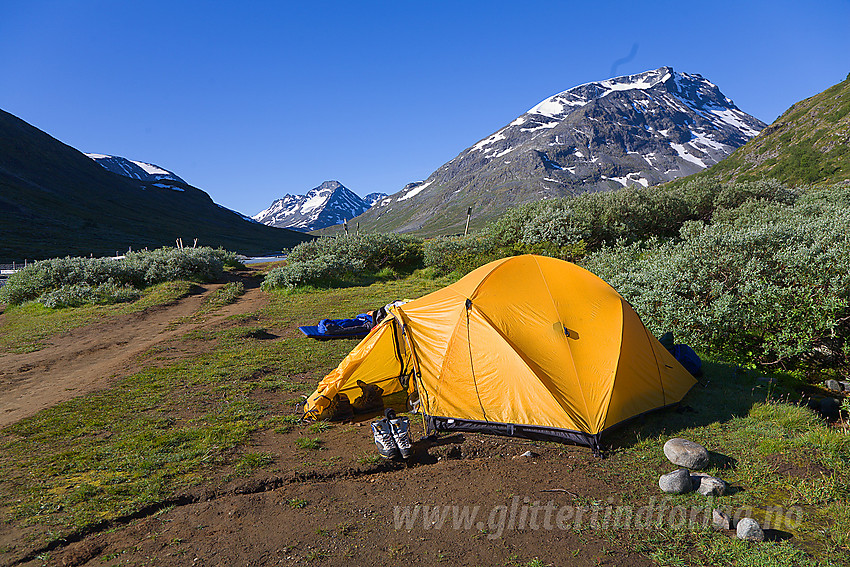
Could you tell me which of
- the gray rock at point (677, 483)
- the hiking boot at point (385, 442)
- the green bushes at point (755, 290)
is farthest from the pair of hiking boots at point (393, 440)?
the green bushes at point (755, 290)

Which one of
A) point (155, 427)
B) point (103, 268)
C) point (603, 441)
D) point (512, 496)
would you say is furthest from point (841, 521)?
point (103, 268)

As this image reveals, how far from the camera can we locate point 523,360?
7027mm

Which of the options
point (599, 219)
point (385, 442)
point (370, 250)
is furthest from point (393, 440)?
point (370, 250)

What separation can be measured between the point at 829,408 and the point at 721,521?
614 centimetres

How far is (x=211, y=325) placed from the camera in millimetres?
16016

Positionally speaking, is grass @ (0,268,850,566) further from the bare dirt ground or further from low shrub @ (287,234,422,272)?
low shrub @ (287,234,422,272)

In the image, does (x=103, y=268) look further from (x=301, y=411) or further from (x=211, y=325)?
(x=301, y=411)

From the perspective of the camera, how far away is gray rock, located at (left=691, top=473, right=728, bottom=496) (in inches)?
213

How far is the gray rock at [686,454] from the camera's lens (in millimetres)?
5996

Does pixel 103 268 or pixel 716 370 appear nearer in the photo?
pixel 716 370

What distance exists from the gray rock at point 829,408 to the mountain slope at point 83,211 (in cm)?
8039

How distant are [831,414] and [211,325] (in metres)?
17.3

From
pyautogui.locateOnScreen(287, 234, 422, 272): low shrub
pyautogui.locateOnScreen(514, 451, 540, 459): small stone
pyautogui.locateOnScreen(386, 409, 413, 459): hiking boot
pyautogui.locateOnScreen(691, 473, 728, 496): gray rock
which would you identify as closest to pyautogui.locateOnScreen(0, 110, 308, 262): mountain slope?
pyautogui.locateOnScreen(287, 234, 422, 272): low shrub

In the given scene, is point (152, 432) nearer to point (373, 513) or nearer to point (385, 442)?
point (385, 442)
